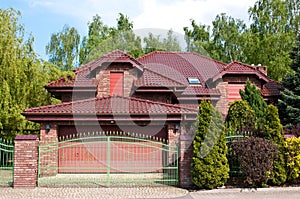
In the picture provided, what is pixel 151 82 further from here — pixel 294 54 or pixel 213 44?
pixel 213 44

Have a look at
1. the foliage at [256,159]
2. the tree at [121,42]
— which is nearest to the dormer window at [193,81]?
the foliage at [256,159]

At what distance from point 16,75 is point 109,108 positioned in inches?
182

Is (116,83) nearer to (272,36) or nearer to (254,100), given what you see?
(254,100)

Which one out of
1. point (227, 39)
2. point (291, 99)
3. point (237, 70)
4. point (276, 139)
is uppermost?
point (227, 39)

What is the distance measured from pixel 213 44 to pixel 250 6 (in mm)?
5430

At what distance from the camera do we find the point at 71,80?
18453 mm

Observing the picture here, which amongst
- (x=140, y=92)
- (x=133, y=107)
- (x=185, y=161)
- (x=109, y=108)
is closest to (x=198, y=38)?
(x=140, y=92)

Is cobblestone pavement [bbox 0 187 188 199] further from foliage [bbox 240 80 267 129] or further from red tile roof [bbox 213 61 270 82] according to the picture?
red tile roof [bbox 213 61 270 82]

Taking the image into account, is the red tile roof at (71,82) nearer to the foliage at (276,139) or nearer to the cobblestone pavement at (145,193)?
the cobblestone pavement at (145,193)

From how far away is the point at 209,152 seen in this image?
10.9 meters

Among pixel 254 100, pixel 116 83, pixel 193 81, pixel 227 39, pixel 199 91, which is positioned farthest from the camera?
pixel 227 39

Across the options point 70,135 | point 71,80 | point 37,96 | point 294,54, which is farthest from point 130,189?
point 294,54

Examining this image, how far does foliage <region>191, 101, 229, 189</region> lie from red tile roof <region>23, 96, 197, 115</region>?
2.69 m

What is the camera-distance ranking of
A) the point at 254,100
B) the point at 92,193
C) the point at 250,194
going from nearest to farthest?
the point at 92,193 < the point at 250,194 < the point at 254,100
